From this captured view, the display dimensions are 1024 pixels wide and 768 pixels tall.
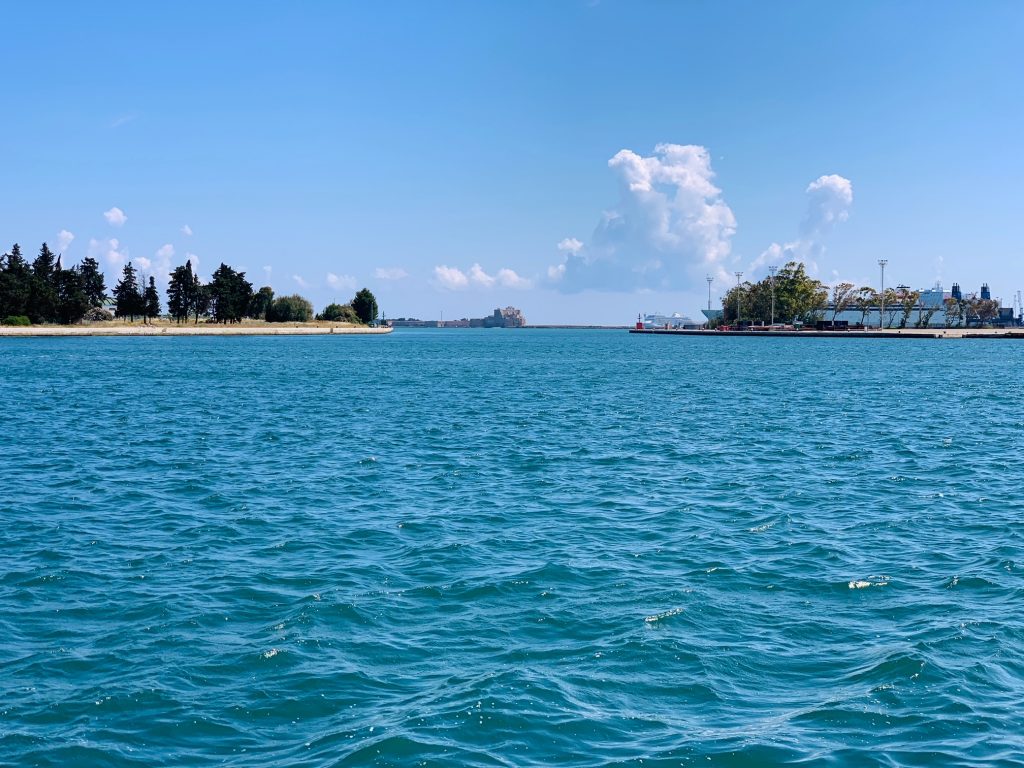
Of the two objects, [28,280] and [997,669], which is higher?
[28,280]

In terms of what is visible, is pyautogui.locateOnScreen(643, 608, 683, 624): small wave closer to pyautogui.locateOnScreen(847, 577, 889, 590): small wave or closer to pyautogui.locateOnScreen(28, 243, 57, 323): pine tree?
pyautogui.locateOnScreen(847, 577, 889, 590): small wave

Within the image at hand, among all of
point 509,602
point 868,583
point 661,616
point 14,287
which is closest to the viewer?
point 661,616

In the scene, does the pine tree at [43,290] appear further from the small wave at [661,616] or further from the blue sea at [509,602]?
the small wave at [661,616]

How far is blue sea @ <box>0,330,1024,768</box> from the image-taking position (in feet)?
35.2

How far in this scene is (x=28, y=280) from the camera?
174375 mm

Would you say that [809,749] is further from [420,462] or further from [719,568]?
[420,462]

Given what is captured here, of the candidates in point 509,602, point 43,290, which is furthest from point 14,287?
point 509,602

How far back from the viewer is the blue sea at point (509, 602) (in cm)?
Answer: 1073

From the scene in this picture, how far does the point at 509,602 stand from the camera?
15.7 meters

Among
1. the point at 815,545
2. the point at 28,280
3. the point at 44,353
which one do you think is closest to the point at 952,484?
the point at 815,545

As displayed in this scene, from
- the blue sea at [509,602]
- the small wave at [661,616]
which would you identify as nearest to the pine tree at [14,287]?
the blue sea at [509,602]

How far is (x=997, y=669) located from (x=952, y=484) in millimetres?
16611

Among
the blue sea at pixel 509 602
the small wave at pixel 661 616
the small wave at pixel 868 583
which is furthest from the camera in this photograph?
the small wave at pixel 868 583

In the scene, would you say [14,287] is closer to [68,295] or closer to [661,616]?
[68,295]
